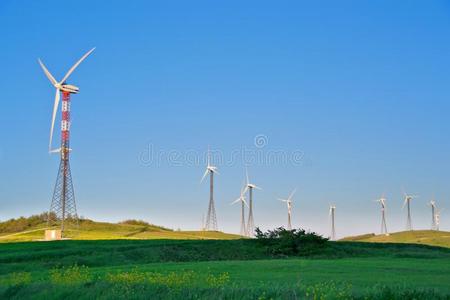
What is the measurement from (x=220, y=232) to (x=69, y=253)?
181 ft

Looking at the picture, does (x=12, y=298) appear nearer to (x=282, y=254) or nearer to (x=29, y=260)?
(x=29, y=260)

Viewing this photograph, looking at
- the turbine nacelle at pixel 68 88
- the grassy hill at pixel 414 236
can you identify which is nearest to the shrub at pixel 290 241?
the turbine nacelle at pixel 68 88

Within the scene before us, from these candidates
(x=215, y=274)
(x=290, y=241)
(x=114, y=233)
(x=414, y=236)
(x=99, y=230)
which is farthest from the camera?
(x=414, y=236)

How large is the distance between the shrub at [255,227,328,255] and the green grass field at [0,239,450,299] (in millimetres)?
818

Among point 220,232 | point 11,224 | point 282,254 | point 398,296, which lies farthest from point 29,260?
point 11,224

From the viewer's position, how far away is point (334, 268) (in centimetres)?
3080

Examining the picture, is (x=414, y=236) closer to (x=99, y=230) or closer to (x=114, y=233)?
(x=114, y=233)

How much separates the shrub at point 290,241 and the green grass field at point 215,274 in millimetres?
818

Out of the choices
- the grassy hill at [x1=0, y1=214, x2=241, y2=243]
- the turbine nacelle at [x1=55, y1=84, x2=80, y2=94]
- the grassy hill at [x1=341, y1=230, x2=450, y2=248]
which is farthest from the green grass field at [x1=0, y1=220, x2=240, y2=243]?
the grassy hill at [x1=341, y1=230, x2=450, y2=248]

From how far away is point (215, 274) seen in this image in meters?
27.2

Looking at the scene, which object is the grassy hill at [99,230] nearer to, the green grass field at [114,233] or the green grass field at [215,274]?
the green grass field at [114,233]

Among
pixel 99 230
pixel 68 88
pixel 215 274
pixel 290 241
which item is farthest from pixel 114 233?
pixel 215 274

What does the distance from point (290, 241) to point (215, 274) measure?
77.9 ft

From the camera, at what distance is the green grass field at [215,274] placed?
1653 cm
